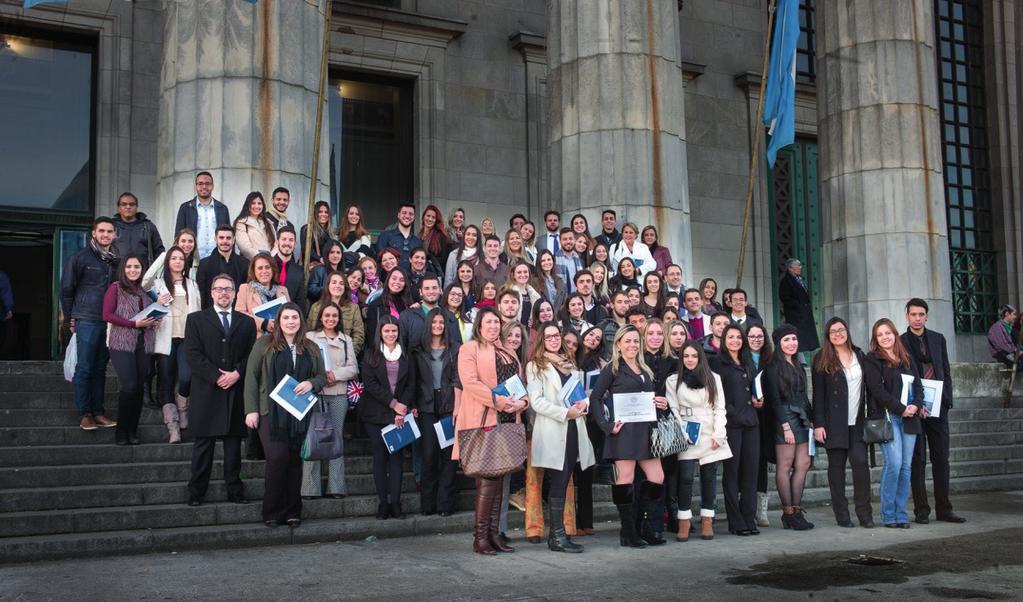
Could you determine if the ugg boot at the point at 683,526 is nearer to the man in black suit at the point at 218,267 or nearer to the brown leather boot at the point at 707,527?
the brown leather boot at the point at 707,527

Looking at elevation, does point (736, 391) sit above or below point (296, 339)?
below

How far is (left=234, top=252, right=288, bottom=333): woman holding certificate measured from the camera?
34.3 ft

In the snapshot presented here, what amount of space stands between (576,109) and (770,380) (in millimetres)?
6088

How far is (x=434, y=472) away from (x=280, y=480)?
1.66m

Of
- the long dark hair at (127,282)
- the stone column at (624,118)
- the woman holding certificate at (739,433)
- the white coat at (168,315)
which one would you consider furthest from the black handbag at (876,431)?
the long dark hair at (127,282)

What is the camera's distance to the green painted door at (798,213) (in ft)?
77.6

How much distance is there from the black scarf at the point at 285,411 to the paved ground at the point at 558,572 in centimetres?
97

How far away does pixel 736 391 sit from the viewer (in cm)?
1031

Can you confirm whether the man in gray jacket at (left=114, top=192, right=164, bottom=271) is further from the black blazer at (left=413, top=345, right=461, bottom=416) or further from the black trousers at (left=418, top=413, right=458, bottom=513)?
the black trousers at (left=418, top=413, right=458, bottom=513)

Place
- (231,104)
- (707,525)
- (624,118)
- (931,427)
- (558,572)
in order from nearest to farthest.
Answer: (558,572)
(707,525)
(931,427)
(231,104)
(624,118)

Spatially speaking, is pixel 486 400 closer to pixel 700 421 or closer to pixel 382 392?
pixel 382 392

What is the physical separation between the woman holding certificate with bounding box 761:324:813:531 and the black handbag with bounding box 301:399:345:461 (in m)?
4.33

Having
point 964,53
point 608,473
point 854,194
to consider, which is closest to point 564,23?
point 854,194

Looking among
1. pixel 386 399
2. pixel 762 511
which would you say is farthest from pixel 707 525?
pixel 386 399
